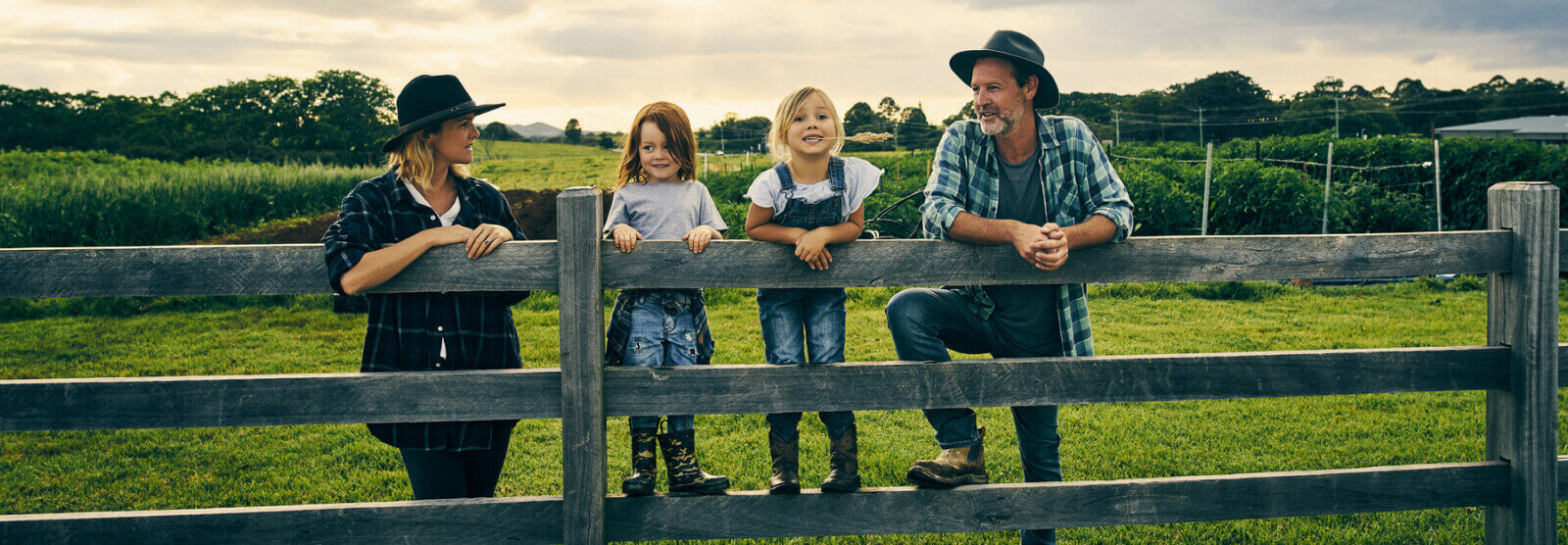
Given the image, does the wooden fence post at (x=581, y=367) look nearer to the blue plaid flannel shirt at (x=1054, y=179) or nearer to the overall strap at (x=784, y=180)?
the overall strap at (x=784, y=180)

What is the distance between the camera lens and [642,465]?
2.94 metres

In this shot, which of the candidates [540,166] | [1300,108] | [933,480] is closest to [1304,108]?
[1300,108]

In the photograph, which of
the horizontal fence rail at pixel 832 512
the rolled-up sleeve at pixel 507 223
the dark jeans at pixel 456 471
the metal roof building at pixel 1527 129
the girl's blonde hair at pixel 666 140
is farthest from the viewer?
the metal roof building at pixel 1527 129

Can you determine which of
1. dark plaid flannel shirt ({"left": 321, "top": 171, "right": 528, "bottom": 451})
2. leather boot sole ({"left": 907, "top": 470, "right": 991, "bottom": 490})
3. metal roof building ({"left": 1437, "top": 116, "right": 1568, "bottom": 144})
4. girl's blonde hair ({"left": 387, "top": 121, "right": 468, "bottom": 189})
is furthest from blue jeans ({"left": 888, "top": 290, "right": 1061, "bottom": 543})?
metal roof building ({"left": 1437, "top": 116, "right": 1568, "bottom": 144})

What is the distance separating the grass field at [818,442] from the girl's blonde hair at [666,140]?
67.7 inches

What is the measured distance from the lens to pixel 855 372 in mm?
2852

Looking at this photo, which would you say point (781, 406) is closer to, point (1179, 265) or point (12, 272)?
point (1179, 265)

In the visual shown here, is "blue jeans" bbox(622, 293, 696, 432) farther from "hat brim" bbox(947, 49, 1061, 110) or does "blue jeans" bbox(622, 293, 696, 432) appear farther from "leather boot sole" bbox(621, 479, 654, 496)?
"hat brim" bbox(947, 49, 1061, 110)

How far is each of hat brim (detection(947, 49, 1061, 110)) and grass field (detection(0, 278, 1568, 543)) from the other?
1827mm

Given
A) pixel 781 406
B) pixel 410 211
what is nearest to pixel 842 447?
pixel 781 406

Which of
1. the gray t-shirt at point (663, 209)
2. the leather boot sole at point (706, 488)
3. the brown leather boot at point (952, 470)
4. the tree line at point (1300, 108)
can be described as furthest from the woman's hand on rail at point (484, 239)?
the tree line at point (1300, 108)

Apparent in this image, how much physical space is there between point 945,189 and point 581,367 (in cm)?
141

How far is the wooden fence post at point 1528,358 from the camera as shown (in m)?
3.03

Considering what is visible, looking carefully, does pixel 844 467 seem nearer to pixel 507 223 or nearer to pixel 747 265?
pixel 747 265
